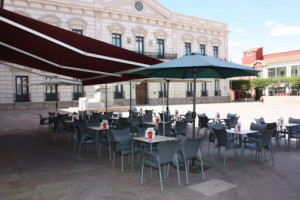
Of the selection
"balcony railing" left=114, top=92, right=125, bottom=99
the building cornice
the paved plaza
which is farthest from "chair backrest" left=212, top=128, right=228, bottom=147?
"balcony railing" left=114, top=92, right=125, bottom=99

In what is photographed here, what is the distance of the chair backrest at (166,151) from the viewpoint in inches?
171

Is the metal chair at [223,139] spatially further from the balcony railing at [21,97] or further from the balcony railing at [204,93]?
the balcony railing at [204,93]

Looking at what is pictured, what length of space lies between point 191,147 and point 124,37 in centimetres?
2454

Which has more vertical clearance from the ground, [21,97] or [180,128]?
[21,97]

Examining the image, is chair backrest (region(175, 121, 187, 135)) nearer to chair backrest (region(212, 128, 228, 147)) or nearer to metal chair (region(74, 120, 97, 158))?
chair backrest (region(212, 128, 228, 147))

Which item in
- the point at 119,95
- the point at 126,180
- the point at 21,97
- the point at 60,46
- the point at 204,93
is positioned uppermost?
the point at 60,46

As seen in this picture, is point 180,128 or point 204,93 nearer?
point 180,128

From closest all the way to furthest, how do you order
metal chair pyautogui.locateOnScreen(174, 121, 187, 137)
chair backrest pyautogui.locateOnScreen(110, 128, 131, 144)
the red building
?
chair backrest pyautogui.locateOnScreen(110, 128, 131, 144), metal chair pyautogui.locateOnScreen(174, 121, 187, 137), the red building

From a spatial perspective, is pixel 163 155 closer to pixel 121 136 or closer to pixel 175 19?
pixel 121 136

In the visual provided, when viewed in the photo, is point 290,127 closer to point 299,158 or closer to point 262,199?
point 299,158

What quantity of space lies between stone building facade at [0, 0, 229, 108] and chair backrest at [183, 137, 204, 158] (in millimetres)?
14680

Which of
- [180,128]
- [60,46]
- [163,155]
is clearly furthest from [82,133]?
[163,155]

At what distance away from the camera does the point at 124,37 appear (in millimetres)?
28000

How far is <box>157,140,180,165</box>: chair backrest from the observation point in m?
4.35
